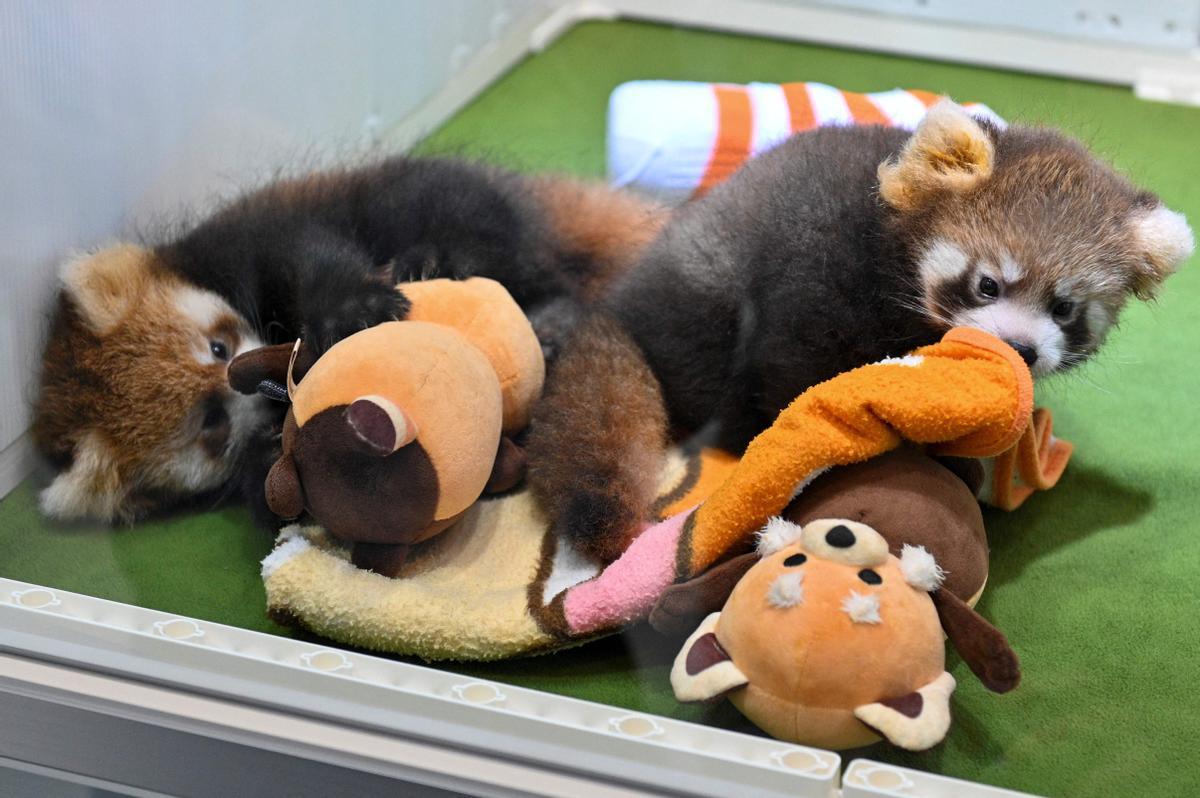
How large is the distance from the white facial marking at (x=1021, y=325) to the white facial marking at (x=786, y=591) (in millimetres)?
525

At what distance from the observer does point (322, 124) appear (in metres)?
2.56

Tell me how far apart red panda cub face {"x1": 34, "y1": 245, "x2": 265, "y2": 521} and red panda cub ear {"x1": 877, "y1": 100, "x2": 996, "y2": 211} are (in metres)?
1.07

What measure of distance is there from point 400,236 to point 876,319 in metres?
0.87

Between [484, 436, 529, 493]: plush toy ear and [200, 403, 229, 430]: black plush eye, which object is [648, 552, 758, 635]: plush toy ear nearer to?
[484, 436, 529, 493]: plush toy ear

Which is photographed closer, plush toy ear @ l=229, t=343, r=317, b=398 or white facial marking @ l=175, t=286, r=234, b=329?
plush toy ear @ l=229, t=343, r=317, b=398

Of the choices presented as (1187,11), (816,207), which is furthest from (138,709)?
(1187,11)

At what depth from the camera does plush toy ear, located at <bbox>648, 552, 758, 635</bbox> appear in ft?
4.73

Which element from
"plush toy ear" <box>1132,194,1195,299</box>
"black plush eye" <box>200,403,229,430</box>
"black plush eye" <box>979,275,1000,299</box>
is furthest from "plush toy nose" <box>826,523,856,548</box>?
"black plush eye" <box>200,403,229,430</box>

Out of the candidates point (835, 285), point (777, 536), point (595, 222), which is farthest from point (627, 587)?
point (595, 222)

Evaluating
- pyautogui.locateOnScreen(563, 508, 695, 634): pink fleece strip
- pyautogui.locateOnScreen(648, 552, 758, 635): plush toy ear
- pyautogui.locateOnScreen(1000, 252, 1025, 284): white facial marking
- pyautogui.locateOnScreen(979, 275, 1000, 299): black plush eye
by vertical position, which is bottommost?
pyautogui.locateOnScreen(563, 508, 695, 634): pink fleece strip

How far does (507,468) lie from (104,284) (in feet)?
2.48

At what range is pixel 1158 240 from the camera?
5.44 feet

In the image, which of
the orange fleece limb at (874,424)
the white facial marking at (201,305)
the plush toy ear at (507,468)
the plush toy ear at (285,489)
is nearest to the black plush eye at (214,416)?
the white facial marking at (201,305)

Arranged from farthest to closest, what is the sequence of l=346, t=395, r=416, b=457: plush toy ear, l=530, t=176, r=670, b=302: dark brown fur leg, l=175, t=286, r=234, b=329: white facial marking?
l=530, t=176, r=670, b=302: dark brown fur leg
l=175, t=286, r=234, b=329: white facial marking
l=346, t=395, r=416, b=457: plush toy ear
